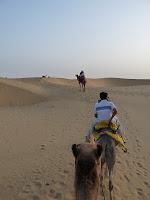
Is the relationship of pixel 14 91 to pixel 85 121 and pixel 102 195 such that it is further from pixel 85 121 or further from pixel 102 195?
pixel 102 195

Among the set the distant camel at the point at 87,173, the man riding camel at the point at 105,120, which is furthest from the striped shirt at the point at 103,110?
the distant camel at the point at 87,173

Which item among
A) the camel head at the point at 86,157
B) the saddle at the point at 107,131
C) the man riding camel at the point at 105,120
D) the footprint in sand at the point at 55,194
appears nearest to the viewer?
the camel head at the point at 86,157

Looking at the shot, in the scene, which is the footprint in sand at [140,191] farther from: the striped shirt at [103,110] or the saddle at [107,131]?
the striped shirt at [103,110]

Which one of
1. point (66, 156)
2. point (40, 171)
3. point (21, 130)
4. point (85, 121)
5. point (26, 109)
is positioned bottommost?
point (40, 171)

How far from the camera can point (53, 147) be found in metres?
14.1

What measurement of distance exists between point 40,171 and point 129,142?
5.13 metres

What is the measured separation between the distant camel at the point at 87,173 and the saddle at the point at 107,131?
4.01 meters

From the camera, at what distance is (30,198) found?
31.0 ft

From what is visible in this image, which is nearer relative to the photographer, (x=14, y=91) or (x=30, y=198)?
(x=30, y=198)

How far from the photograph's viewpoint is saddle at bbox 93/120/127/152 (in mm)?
9055

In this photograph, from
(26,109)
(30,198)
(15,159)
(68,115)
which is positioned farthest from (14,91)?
(30,198)

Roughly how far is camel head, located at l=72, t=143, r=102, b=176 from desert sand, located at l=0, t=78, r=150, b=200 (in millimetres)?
4551

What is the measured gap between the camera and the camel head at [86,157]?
4746 mm

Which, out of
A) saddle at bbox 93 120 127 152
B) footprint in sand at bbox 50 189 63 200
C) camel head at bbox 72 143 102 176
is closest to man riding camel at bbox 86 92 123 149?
saddle at bbox 93 120 127 152
